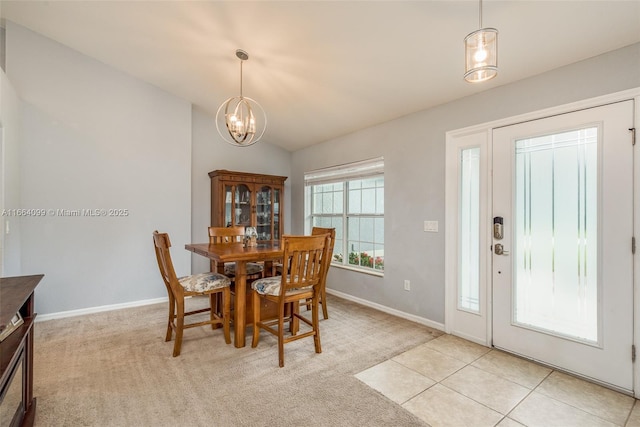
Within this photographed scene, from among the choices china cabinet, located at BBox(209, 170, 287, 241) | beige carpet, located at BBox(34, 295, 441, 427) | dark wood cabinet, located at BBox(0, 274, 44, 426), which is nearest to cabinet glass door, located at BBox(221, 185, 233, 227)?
china cabinet, located at BBox(209, 170, 287, 241)

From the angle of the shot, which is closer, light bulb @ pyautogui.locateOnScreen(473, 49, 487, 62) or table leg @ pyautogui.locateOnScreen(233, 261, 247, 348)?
light bulb @ pyautogui.locateOnScreen(473, 49, 487, 62)

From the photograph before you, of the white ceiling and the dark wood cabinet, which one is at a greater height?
the white ceiling

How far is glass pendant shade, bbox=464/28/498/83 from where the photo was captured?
156 cm

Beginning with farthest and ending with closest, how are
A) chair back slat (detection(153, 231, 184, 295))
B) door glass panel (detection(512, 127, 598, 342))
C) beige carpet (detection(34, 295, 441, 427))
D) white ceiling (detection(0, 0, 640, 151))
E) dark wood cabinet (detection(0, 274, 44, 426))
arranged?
chair back slat (detection(153, 231, 184, 295))
door glass panel (detection(512, 127, 598, 342))
white ceiling (detection(0, 0, 640, 151))
beige carpet (detection(34, 295, 441, 427))
dark wood cabinet (detection(0, 274, 44, 426))

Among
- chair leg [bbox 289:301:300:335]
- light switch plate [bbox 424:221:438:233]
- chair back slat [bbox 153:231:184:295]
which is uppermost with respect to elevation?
light switch plate [bbox 424:221:438:233]

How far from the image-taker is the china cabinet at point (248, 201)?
4.45 meters

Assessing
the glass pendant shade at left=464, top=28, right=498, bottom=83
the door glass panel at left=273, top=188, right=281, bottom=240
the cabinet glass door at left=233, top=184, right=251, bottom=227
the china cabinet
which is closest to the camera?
the glass pendant shade at left=464, top=28, right=498, bottom=83

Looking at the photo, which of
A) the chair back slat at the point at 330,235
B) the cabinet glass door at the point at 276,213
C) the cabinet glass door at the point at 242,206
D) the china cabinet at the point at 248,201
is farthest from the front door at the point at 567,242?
the cabinet glass door at the point at 242,206

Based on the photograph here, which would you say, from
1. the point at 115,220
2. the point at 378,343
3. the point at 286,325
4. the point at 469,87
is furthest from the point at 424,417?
the point at 115,220

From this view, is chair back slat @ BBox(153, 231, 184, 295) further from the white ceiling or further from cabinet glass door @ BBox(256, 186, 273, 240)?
cabinet glass door @ BBox(256, 186, 273, 240)

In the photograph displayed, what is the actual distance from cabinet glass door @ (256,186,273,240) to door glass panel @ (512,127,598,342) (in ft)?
11.4

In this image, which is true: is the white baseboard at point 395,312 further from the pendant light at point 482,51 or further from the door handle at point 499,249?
the pendant light at point 482,51

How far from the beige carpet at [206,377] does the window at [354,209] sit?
3.80 feet

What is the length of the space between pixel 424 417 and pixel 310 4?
2878 mm
